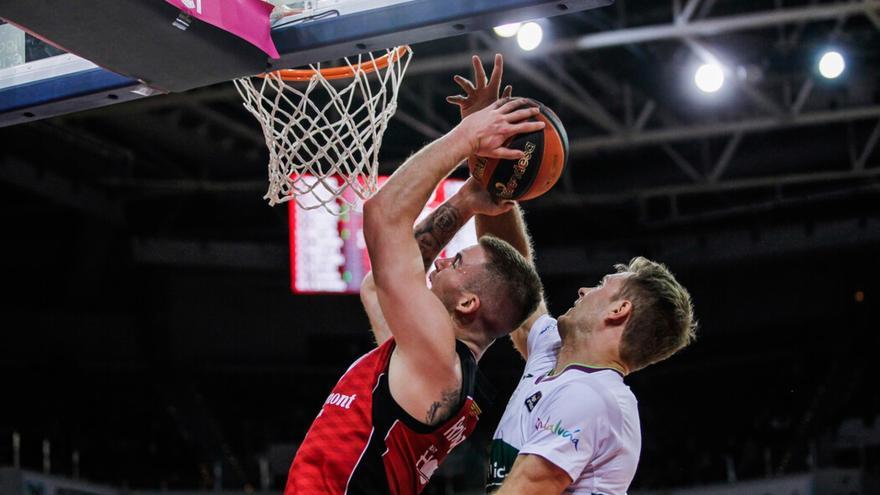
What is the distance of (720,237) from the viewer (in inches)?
→ 609

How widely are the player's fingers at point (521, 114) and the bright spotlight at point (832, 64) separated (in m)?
7.81

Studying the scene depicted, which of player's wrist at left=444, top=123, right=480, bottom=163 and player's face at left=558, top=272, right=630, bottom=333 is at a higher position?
player's wrist at left=444, top=123, right=480, bottom=163

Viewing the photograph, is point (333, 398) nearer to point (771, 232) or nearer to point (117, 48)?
point (117, 48)

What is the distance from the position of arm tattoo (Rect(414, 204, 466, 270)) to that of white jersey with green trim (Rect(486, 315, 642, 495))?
0.56 metres

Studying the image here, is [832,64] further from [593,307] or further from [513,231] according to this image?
[593,307]

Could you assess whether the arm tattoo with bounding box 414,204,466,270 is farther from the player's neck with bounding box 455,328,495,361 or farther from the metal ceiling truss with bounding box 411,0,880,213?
the metal ceiling truss with bounding box 411,0,880,213

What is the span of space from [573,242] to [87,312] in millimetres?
6869

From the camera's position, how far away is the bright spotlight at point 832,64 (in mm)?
10219

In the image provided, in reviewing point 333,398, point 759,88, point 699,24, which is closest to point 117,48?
point 333,398

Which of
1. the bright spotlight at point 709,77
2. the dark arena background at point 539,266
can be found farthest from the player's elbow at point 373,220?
the bright spotlight at point 709,77

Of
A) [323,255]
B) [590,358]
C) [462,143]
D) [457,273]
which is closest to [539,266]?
[323,255]

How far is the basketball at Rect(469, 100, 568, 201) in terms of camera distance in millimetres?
3232

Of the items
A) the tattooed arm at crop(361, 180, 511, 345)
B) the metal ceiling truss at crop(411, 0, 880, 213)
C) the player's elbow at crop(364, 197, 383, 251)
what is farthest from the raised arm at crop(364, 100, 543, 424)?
the metal ceiling truss at crop(411, 0, 880, 213)

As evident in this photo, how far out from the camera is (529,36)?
382 inches
